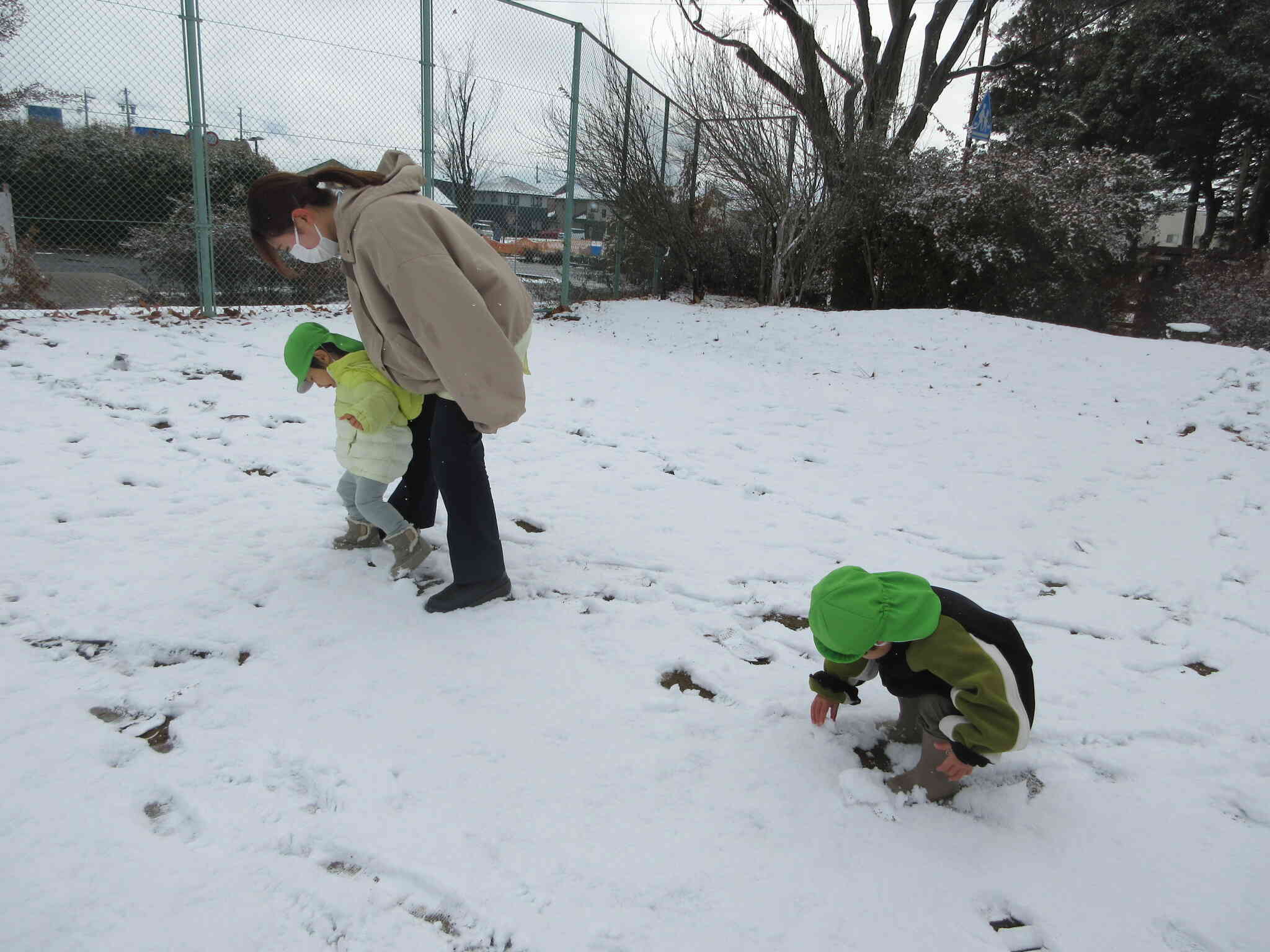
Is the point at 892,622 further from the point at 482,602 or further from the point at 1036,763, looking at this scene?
the point at 482,602

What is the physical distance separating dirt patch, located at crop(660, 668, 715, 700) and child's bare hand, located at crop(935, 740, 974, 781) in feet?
2.15

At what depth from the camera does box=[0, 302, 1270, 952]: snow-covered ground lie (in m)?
1.51

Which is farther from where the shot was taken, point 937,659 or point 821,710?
point 821,710

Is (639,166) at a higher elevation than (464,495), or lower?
higher

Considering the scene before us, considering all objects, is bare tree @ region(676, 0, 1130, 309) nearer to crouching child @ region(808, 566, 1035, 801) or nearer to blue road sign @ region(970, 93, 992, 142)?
blue road sign @ region(970, 93, 992, 142)

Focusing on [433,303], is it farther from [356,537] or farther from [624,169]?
[624,169]

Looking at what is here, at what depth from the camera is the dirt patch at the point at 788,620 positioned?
2.65 m

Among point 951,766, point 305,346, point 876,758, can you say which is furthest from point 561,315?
point 951,766

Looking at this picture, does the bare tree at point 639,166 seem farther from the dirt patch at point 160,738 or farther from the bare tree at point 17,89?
the dirt patch at point 160,738

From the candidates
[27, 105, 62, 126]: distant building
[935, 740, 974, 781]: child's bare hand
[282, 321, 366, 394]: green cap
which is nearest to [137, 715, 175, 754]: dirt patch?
[282, 321, 366, 394]: green cap

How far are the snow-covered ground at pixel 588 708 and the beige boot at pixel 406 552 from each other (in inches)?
3.3

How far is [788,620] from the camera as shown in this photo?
2688 millimetres

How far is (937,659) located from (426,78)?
277 inches

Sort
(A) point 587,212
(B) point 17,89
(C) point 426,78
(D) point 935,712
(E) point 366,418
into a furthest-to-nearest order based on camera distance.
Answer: (A) point 587,212 → (C) point 426,78 → (B) point 17,89 → (E) point 366,418 → (D) point 935,712
